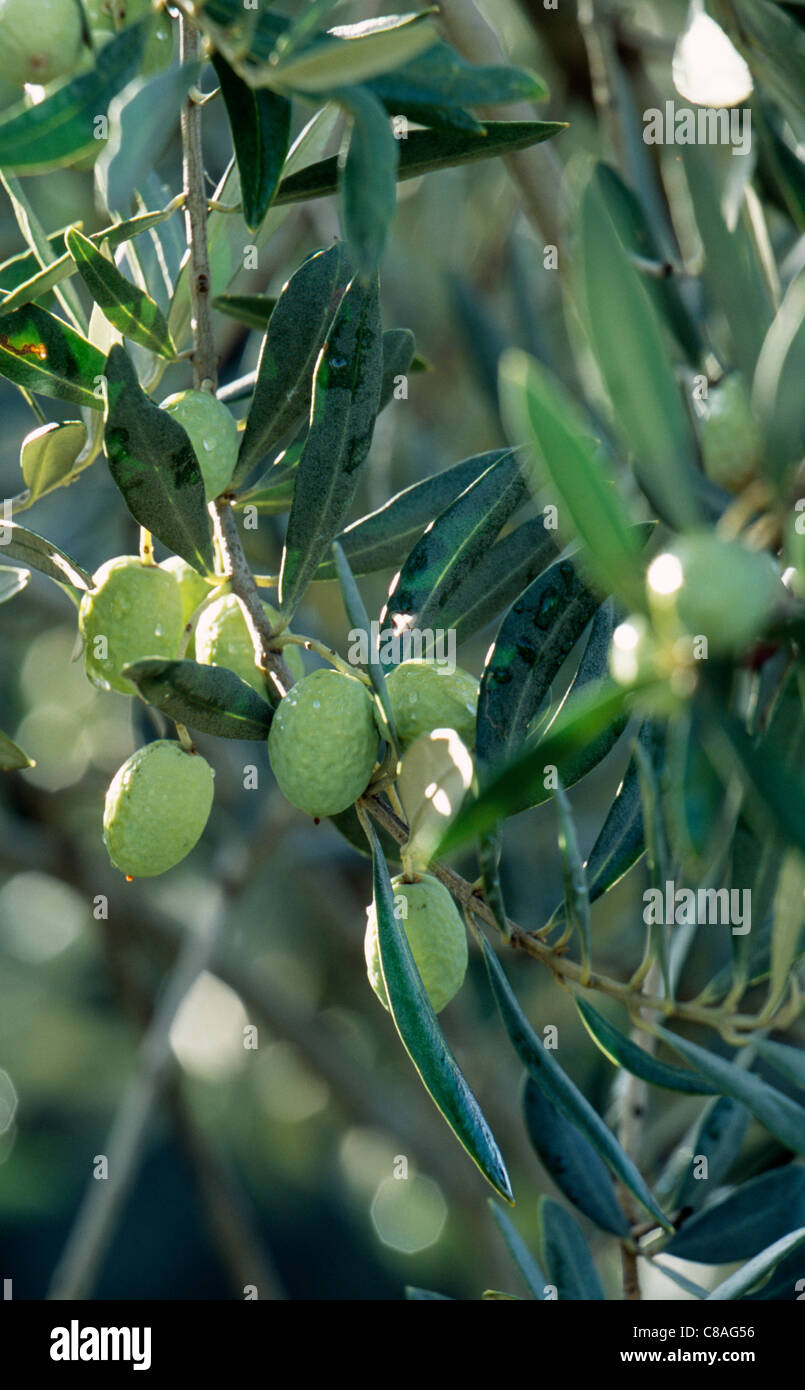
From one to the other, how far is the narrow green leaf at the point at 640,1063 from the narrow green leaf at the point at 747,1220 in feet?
1.10

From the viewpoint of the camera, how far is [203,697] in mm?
533

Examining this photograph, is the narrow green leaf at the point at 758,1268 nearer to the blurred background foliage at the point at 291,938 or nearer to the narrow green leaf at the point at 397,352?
the blurred background foliage at the point at 291,938

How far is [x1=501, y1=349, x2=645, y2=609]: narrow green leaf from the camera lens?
1.11 feet

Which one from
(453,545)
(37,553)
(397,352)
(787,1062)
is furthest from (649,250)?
(787,1062)

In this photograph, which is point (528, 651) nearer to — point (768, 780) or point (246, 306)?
point (768, 780)

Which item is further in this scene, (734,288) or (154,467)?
(154,467)

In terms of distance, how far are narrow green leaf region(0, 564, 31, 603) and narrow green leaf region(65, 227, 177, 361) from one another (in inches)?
5.5

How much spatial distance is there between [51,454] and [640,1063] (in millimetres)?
432

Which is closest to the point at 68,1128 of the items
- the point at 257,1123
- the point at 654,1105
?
the point at 257,1123

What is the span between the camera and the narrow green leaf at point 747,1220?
0.84m

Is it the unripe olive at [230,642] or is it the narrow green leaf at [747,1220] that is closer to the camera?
the unripe olive at [230,642]

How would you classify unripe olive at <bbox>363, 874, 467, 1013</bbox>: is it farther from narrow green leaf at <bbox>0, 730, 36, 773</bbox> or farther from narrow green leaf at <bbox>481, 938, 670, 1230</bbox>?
narrow green leaf at <bbox>0, 730, 36, 773</bbox>

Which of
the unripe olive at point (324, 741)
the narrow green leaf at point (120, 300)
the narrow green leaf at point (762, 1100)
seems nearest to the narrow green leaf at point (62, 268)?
the narrow green leaf at point (120, 300)

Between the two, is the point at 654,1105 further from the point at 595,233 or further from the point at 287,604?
the point at 595,233
